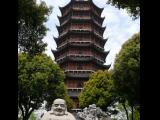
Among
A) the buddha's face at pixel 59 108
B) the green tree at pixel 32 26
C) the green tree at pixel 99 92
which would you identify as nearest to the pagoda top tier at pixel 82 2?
the green tree at pixel 99 92

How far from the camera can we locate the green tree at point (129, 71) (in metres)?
38.2

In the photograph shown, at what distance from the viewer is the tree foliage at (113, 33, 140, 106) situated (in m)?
38.1

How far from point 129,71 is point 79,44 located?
33.4 metres

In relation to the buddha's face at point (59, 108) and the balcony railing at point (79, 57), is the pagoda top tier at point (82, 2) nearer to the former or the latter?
the balcony railing at point (79, 57)

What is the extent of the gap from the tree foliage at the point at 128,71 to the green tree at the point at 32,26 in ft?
72.1

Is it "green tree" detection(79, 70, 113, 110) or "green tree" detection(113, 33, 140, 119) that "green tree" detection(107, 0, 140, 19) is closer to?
"green tree" detection(113, 33, 140, 119)

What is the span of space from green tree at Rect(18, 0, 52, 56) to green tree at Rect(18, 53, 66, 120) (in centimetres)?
2924

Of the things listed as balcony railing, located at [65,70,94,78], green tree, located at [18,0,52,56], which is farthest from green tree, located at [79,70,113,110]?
green tree, located at [18,0,52,56]

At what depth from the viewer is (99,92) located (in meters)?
60.0

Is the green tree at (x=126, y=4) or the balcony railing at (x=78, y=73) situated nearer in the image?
the green tree at (x=126, y=4)

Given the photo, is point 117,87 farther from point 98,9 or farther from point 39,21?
point 98,9
